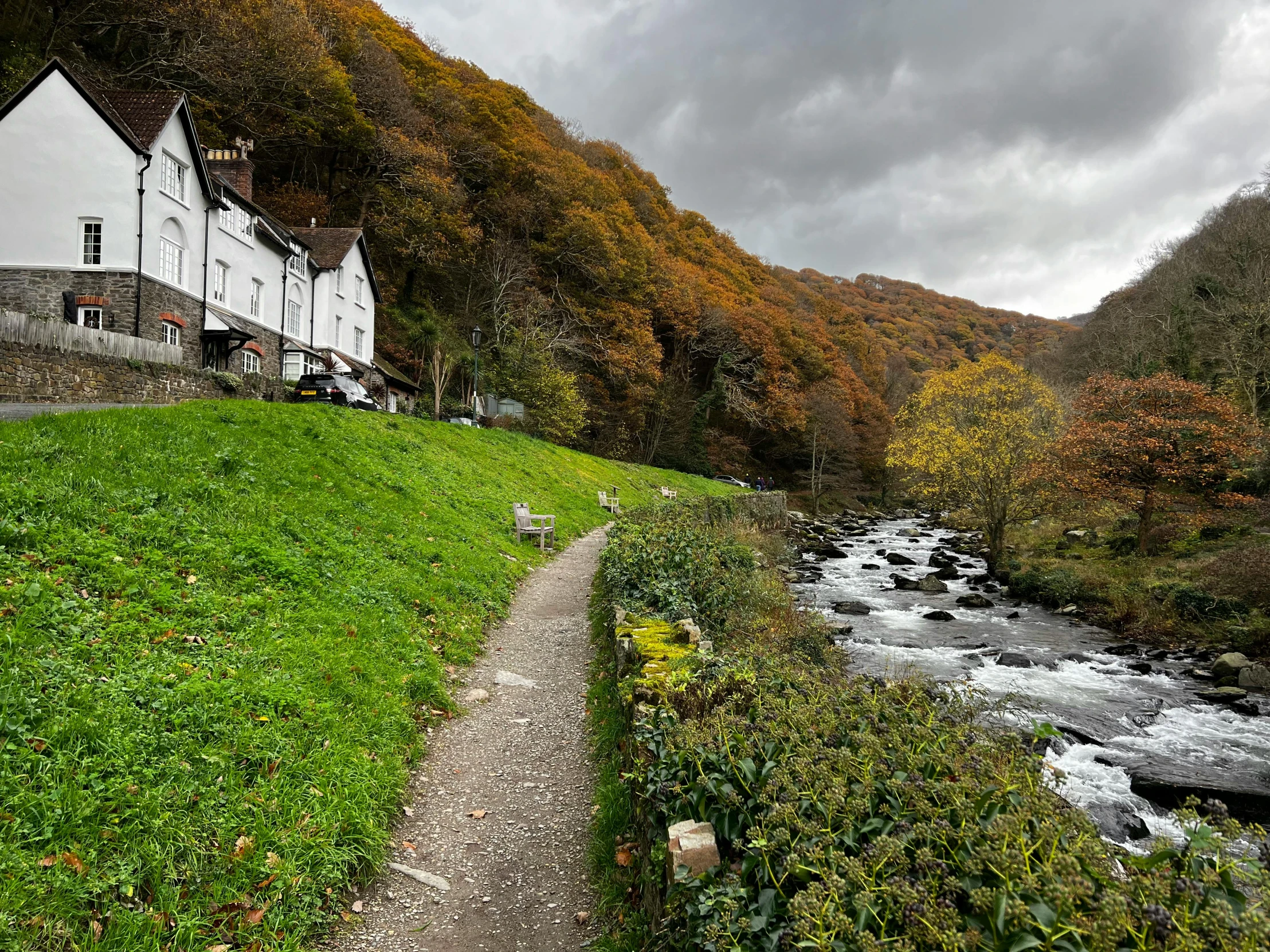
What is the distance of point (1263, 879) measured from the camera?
1.93 metres

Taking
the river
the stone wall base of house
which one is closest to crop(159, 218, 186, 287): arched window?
the stone wall base of house

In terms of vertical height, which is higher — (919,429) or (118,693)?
(919,429)

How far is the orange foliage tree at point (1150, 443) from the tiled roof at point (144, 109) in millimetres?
32247

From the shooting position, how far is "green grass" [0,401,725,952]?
11.2ft

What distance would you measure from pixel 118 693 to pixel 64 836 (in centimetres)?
115

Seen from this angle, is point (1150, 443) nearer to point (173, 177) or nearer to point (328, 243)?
point (173, 177)

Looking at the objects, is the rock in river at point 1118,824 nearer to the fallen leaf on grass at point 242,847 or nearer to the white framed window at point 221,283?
the fallen leaf on grass at point 242,847

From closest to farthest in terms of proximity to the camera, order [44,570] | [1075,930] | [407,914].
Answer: [1075,930] < [407,914] < [44,570]

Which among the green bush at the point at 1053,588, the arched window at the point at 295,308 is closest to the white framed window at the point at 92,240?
the arched window at the point at 295,308

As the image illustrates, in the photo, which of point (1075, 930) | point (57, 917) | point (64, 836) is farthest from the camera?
point (64, 836)

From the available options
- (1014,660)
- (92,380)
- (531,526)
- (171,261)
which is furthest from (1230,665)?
(171,261)

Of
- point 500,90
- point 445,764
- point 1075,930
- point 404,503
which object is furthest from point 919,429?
point 500,90

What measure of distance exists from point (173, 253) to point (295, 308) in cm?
813

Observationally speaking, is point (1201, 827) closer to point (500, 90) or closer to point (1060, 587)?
point (1060, 587)
